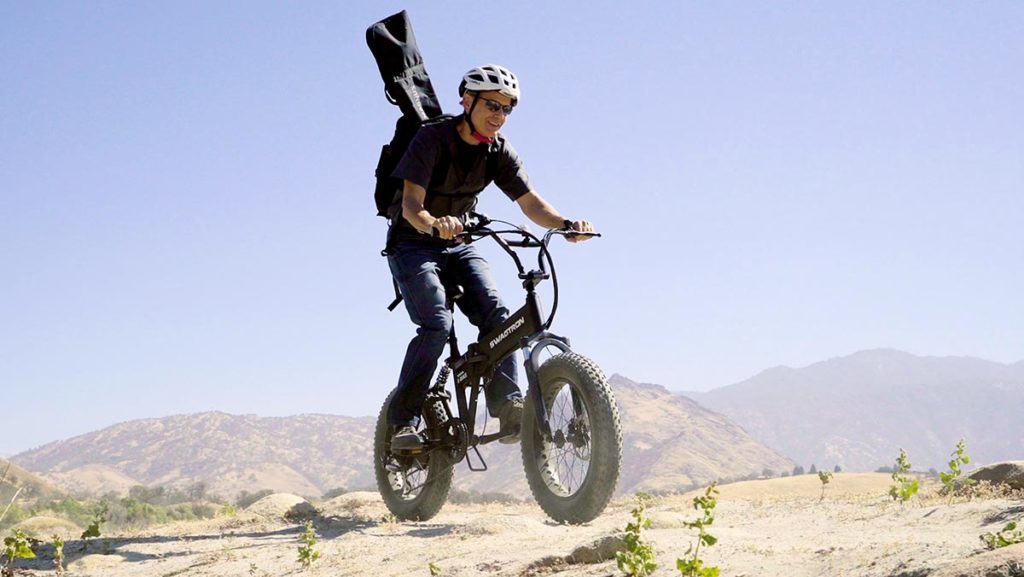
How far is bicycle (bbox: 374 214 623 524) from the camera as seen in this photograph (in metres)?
5.36

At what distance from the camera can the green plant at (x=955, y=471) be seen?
20.7ft

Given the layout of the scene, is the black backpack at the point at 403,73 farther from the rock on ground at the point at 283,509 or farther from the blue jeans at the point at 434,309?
the rock on ground at the point at 283,509

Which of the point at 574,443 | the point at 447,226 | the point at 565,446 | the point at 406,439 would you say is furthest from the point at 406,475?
the point at 447,226

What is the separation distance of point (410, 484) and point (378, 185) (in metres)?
2.78

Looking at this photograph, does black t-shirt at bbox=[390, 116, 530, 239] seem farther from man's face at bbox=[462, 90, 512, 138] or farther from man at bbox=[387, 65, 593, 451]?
man's face at bbox=[462, 90, 512, 138]

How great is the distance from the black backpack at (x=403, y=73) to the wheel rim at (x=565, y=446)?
2612mm

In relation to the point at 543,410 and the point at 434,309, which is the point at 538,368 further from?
the point at 434,309

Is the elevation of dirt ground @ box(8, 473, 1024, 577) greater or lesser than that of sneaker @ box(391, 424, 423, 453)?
lesser

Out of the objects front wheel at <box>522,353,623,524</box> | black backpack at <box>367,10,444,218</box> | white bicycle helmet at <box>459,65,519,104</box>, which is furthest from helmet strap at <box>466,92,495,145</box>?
front wheel at <box>522,353,623,524</box>

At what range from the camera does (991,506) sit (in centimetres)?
510

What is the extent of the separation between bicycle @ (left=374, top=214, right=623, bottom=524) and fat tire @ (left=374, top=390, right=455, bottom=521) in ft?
0.56

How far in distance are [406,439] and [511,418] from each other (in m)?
1.03

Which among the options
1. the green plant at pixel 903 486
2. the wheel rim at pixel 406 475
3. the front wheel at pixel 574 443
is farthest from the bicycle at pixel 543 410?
the green plant at pixel 903 486

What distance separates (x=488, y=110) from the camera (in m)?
6.16
